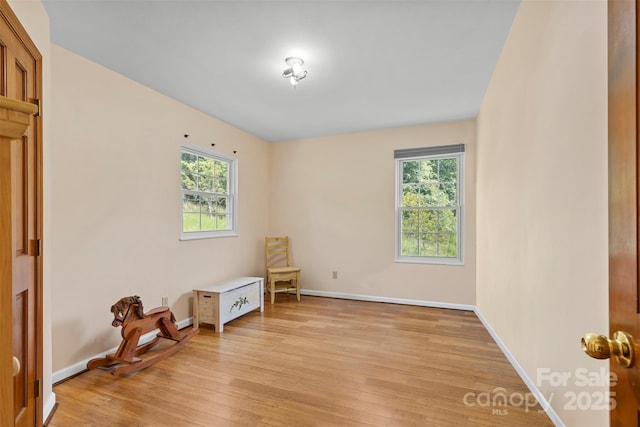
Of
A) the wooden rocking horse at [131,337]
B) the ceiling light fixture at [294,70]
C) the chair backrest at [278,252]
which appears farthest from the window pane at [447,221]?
the wooden rocking horse at [131,337]

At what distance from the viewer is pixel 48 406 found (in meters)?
1.86

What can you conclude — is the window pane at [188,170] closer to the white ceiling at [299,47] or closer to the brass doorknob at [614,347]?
the white ceiling at [299,47]

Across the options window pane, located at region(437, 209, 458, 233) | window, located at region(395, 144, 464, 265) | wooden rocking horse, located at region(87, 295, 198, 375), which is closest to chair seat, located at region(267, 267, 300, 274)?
window, located at region(395, 144, 464, 265)

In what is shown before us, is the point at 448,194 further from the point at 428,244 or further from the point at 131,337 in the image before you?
the point at 131,337

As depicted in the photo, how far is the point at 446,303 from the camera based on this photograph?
4086 millimetres

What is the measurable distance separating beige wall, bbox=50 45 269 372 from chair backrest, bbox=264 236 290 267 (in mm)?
1284

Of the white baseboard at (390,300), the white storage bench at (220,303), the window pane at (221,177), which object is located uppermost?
the window pane at (221,177)

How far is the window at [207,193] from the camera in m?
3.57

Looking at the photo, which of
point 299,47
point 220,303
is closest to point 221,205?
point 220,303

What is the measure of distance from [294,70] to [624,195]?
2.47 m

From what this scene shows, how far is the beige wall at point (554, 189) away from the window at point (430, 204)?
55.5 inches

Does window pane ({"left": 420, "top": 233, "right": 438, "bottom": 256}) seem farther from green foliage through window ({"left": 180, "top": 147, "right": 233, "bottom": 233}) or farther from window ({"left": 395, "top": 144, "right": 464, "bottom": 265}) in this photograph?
green foliage through window ({"left": 180, "top": 147, "right": 233, "bottom": 233})

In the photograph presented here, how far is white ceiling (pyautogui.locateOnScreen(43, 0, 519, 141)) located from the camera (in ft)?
6.39

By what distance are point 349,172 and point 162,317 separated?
3128 mm
